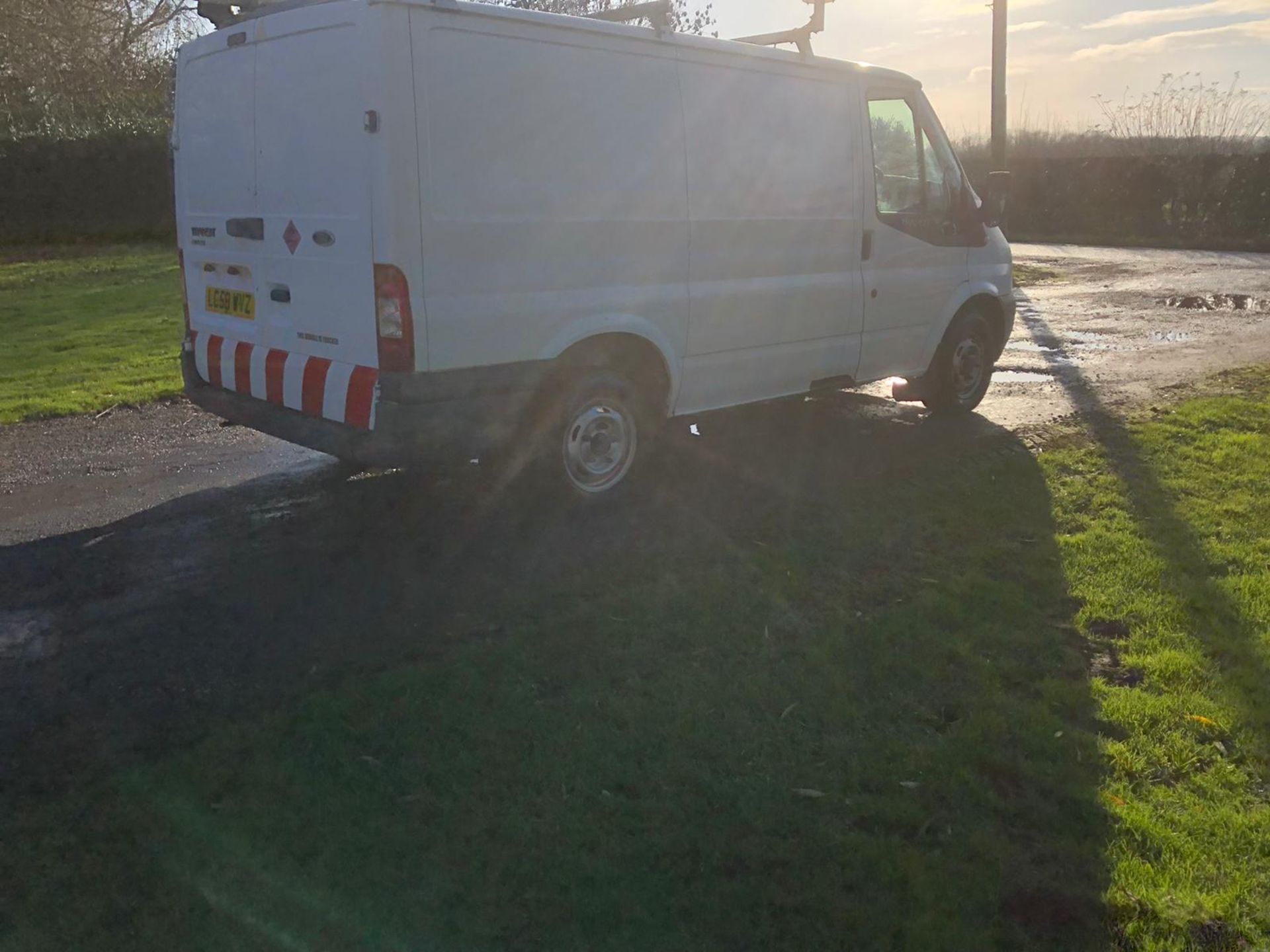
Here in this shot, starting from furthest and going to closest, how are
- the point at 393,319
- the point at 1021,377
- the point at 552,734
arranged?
the point at 1021,377 < the point at 393,319 < the point at 552,734

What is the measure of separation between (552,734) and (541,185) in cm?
293

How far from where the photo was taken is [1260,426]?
Answer: 316 inches

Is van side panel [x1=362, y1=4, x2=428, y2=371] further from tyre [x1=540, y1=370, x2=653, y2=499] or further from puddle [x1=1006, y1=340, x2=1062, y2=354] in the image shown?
puddle [x1=1006, y1=340, x2=1062, y2=354]

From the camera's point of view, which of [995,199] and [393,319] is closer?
[393,319]

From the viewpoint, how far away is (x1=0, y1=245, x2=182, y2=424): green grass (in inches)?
362

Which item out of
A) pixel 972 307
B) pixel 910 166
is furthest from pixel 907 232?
pixel 972 307

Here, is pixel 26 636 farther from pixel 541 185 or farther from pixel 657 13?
pixel 657 13

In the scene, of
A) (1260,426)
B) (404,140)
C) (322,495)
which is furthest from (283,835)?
(1260,426)

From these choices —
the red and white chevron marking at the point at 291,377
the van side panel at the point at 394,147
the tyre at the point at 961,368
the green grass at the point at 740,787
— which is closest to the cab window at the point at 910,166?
the tyre at the point at 961,368

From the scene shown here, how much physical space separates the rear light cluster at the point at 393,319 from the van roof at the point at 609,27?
46.5 inches

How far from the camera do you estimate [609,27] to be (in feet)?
19.1

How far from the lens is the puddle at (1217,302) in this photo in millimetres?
14742

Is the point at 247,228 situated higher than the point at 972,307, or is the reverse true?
the point at 247,228

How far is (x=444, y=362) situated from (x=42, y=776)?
98.9 inches
